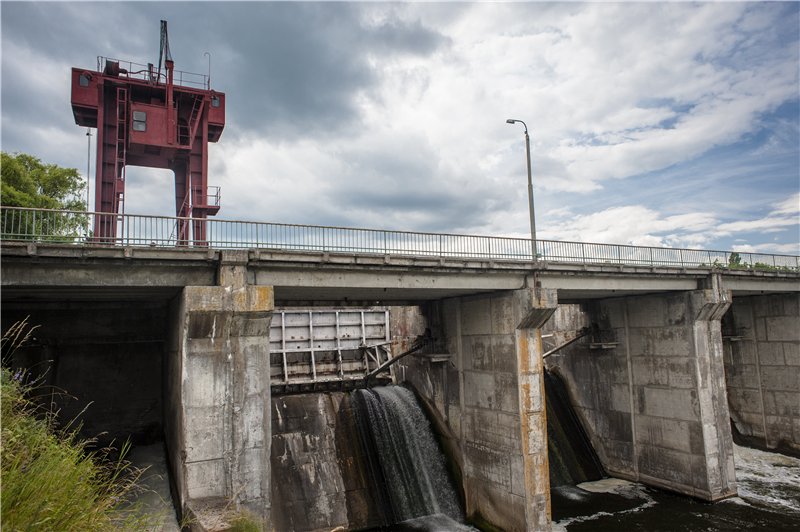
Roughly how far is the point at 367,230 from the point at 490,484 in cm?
1124

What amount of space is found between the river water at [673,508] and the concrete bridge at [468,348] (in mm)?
995

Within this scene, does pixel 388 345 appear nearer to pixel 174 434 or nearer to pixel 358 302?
pixel 358 302

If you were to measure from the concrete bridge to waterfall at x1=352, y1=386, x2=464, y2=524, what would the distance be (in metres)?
1.02

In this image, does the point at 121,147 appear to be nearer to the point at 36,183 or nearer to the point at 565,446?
the point at 36,183

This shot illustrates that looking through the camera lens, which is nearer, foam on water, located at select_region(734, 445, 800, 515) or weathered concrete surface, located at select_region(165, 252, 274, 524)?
weathered concrete surface, located at select_region(165, 252, 274, 524)

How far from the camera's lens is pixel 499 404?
63.9 ft

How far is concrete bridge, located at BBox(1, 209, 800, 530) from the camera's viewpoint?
1370cm

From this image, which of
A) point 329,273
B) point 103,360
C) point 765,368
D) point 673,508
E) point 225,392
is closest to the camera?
point 225,392

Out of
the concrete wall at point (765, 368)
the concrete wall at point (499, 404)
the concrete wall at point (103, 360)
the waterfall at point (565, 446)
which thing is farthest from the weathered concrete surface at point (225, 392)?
the concrete wall at point (765, 368)

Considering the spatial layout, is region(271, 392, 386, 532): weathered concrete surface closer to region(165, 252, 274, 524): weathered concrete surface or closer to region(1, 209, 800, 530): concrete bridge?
region(1, 209, 800, 530): concrete bridge

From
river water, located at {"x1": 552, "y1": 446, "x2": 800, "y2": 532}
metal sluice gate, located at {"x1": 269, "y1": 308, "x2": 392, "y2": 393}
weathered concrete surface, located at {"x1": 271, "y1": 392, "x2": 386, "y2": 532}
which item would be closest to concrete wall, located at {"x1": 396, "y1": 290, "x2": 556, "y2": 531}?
river water, located at {"x1": 552, "y1": 446, "x2": 800, "y2": 532}

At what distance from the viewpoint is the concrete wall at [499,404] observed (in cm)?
1839

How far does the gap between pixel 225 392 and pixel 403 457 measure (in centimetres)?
1061

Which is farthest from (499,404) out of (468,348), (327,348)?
(327,348)
